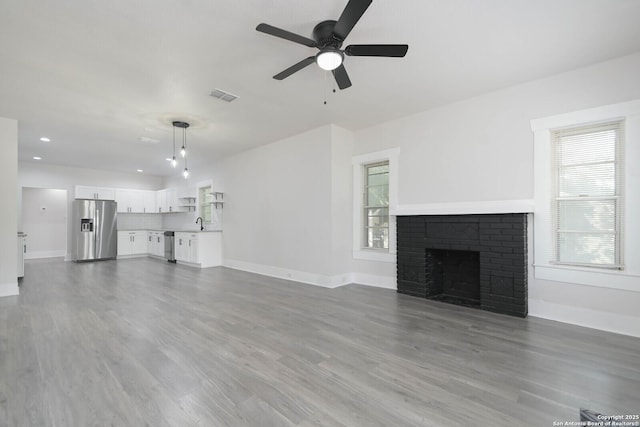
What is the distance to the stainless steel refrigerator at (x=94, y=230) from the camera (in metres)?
8.23

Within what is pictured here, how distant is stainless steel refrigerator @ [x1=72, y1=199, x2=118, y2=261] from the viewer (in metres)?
8.23

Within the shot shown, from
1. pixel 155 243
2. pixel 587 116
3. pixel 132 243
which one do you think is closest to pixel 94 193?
pixel 132 243

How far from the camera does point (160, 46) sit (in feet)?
9.12

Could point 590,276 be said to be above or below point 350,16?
below

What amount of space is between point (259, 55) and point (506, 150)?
3.18m

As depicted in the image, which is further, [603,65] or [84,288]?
[84,288]

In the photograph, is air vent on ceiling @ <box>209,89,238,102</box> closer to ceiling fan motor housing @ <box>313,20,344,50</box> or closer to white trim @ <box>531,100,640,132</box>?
ceiling fan motor housing @ <box>313,20,344,50</box>

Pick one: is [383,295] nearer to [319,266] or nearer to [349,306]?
[349,306]

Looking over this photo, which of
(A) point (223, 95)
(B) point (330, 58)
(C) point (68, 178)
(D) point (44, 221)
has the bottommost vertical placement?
(D) point (44, 221)

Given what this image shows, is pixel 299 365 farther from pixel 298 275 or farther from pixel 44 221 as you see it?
A: pixel 44 221

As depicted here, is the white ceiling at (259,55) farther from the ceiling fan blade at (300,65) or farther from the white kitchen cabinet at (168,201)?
the white kitchen cabinet at (168,201)

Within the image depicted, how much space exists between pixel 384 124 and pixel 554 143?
236cm

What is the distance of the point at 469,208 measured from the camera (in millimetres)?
3922

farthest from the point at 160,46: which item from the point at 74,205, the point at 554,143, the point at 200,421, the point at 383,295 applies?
the point at 74,205
